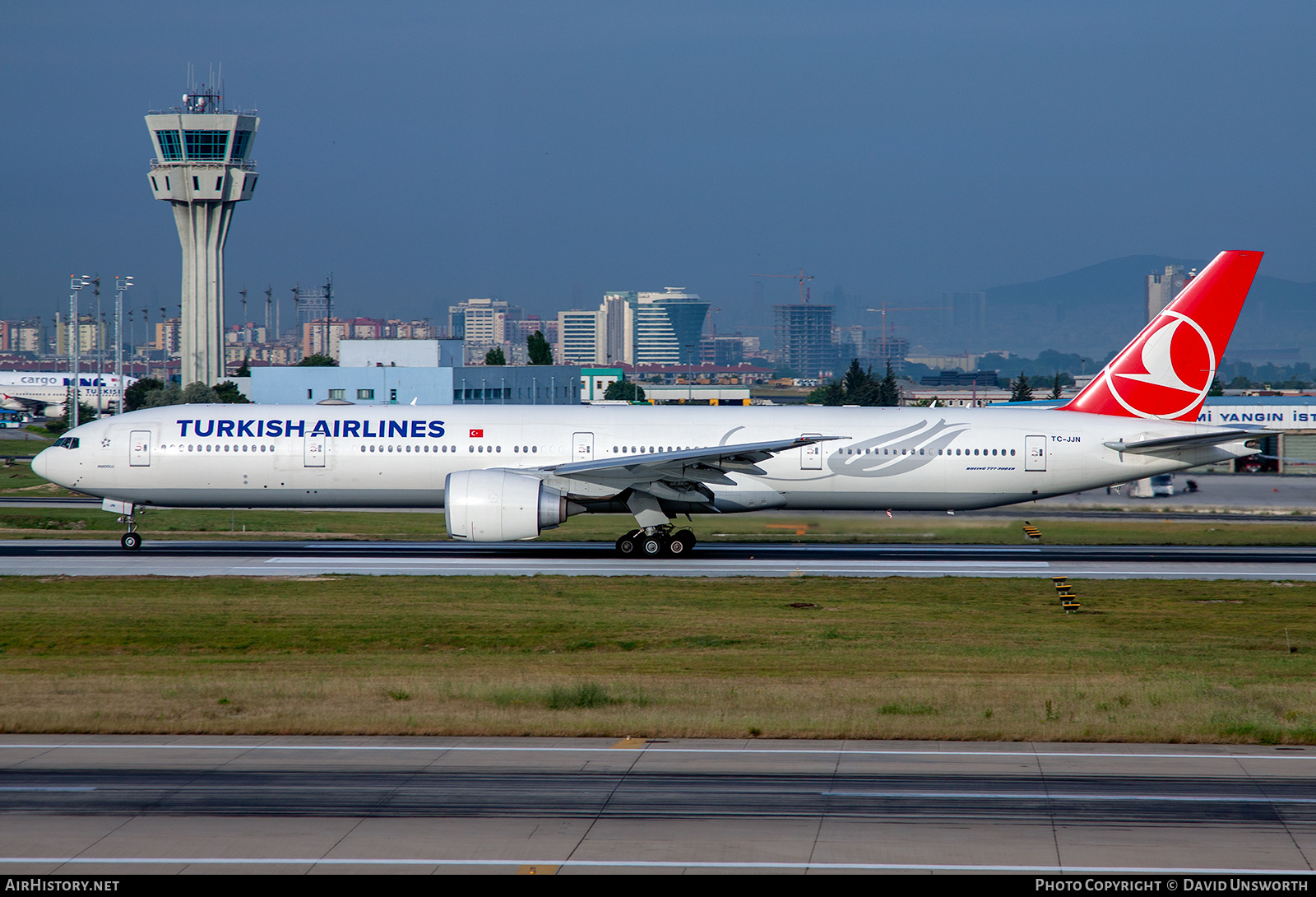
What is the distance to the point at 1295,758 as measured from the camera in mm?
14086

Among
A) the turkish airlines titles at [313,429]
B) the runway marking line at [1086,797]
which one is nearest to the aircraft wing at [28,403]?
the turkish airlines titles at [313,429]

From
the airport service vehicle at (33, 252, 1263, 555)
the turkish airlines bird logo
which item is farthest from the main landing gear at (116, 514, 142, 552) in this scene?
the turkish airlines bird logo

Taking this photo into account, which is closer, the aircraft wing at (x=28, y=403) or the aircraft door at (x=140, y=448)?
the aircraft door at (x=140, y=448)

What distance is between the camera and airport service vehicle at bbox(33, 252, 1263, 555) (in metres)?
33.9

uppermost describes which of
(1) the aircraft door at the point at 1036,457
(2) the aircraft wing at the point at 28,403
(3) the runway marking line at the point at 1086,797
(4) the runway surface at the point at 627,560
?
(2) the aircraft wing at the point at 28,403

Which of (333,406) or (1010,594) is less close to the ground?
(333,406)

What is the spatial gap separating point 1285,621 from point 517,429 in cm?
2085

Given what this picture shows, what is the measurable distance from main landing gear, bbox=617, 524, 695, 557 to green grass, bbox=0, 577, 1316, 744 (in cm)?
449

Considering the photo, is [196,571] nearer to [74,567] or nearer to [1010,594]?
[74,567]

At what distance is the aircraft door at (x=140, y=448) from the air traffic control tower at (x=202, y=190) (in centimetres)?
13894

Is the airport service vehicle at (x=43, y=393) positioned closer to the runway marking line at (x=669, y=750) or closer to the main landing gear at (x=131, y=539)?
the main landing gear at (x=131, y=539)

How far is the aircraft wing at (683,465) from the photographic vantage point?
3222cm

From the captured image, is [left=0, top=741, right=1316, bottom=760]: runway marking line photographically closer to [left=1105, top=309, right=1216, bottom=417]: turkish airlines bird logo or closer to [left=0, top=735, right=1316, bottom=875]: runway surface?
[left=0, top=735, right=1316, bottom=875]: runway surface
